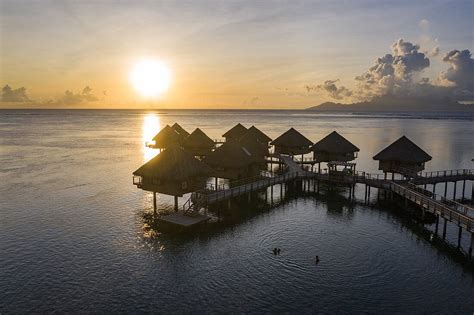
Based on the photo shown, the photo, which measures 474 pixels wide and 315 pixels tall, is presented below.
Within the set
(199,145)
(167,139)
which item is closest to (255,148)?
(199,145)

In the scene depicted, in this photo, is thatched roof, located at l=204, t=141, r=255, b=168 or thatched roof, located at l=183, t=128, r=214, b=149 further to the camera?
thatched roof, located at l=183, t=128, r=214, b=149

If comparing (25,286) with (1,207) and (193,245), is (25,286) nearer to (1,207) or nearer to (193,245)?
(193,245)

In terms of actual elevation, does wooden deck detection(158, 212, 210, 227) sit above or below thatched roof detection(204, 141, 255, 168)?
below

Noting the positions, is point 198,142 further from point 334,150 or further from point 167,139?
point 334,150

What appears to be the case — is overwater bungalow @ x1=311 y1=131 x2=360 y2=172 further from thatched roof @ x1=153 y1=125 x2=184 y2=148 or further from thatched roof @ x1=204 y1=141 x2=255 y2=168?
thatched roof @ x1=153 y1=125 x2=184 y2=148

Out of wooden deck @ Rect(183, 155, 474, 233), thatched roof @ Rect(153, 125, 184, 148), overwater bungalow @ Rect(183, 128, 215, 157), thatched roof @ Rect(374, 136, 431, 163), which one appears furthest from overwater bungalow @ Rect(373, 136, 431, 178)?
thatched roof @ Rect(153, 125, 184, 148)

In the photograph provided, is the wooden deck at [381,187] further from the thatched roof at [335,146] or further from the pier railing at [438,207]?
the thatched roof at [335,146]

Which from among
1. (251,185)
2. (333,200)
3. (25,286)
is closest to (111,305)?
(25,286)
